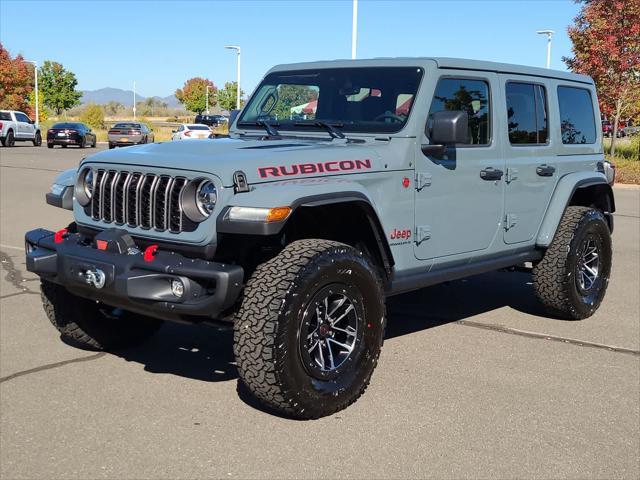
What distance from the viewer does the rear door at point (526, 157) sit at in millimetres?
5590

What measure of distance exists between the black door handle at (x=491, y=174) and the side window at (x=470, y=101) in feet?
0.65

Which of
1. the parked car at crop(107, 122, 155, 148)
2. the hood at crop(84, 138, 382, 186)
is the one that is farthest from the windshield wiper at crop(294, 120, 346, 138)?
the parked car at crop(107, 122, 155, 148)

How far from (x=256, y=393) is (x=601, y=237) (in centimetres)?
391

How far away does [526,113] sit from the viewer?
19.1 feet

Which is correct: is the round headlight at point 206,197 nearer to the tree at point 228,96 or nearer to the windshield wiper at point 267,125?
the windshield wiper at point 267,125

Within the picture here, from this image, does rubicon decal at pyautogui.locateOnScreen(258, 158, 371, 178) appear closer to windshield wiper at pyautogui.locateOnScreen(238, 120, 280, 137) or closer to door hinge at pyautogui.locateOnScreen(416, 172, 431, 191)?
door hinge at pyautogui.locateOnScreen(416, 172, 431, 191)

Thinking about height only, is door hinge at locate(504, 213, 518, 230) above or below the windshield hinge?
below

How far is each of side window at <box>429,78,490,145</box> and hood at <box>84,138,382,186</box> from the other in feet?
2.38

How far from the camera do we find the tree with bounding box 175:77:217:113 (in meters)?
105

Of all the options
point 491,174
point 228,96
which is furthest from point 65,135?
point 228,96

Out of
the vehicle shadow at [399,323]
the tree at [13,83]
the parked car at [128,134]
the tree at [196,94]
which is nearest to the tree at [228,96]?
the tree at [196,94]

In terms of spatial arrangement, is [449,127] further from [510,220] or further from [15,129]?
[15,129]

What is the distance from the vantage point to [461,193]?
5.10 meters

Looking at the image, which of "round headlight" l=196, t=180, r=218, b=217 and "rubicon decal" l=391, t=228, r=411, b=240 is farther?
"rubicon decal" l=391, t=228, r=411, b=240
